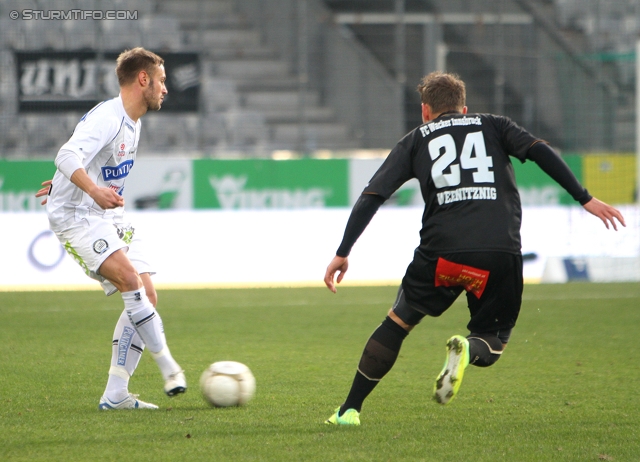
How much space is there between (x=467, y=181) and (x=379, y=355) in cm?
93

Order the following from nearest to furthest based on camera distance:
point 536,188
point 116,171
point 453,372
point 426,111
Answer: point 453,372 → point 426,111 → point 116,171 → point 536,188

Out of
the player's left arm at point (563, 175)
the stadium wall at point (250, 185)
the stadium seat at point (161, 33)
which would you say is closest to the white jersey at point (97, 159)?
the player's left arm at point (563, 175)

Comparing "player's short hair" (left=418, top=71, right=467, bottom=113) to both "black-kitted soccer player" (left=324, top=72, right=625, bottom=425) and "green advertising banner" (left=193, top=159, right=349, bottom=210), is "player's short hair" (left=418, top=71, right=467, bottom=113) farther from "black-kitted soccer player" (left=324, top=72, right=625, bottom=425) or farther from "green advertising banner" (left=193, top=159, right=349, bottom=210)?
"green advertising banner" (left=193, top=159, right=349, bottom=210)

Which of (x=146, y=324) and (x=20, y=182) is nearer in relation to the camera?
(x=146, y=324)

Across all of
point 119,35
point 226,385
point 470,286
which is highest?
point 119,35

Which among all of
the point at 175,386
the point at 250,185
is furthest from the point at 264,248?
the point at 175,386

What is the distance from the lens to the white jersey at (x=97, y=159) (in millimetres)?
4883

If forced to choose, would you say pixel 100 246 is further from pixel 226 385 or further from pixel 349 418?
pixel 349 418

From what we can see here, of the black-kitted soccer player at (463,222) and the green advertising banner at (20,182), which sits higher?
the green advertising banner at (20,182)

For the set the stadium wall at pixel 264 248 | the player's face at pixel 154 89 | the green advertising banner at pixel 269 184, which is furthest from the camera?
the green advertising banner at pixel 269 184

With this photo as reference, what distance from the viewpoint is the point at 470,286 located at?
4.35 m

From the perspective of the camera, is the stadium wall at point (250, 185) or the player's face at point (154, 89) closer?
the player's face at point (154, 89)

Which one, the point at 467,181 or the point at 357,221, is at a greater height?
the point at 467,181

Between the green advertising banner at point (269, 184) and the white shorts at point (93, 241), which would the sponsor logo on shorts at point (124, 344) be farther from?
the green advertising banner at point (269, 184)
